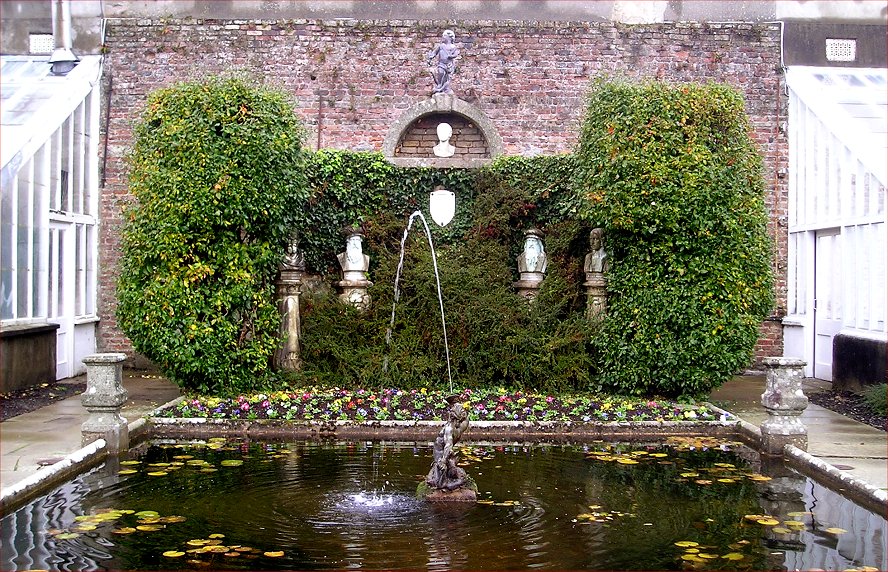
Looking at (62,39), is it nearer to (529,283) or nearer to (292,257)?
(292,257)

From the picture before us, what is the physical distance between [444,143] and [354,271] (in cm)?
353

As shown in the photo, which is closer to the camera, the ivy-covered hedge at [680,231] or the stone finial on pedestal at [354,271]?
the ivy-covered hedge at [680,231]

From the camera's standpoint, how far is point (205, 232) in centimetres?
987

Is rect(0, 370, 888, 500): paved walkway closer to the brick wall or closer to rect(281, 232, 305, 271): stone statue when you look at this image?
rect(281, 232, 305, 271): stone statue

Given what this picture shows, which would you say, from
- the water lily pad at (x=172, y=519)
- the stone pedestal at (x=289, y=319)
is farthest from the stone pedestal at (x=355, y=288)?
the water lily pad at (x=172, y=519)

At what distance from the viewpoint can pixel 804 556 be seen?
4848mm

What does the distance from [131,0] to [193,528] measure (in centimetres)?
1147

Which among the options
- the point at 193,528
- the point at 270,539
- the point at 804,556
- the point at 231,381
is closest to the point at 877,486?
the point at 804,556

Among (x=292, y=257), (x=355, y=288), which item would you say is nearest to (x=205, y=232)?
(x=292, y=257)

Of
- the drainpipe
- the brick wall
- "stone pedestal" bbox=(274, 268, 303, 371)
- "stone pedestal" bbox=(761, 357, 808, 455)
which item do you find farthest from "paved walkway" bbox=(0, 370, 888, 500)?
the drainpipe

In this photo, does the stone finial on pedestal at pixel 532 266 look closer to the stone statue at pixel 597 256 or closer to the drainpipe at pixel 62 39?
the stone statue at pixel 597 256

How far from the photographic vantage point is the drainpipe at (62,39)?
1366 centimetres

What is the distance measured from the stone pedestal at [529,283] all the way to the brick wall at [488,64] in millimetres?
3071

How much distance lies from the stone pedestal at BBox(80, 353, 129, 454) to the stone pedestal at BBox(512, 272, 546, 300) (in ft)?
18.4
